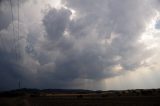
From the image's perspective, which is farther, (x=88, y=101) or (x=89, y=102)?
(x=88, y=101)

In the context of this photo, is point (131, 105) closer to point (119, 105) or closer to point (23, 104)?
point (119, 105)

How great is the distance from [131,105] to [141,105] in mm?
2688

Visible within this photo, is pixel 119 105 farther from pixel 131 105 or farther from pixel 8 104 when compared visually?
pixel 8 104

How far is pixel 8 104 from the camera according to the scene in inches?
2196

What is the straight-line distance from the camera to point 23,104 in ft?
181

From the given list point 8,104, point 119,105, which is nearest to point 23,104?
point 8,104

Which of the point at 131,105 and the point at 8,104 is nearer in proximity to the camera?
the point at 8,104

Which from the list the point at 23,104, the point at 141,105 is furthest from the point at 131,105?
the point at 23,104

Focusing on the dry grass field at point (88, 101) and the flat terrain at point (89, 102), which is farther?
the dry grass field at point (88, 101)

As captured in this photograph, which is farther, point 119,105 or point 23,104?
point 119,105

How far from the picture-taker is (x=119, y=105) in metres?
67.1

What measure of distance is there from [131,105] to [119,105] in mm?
3390

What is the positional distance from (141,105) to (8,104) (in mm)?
30509

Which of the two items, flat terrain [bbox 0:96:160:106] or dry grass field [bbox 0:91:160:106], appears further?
dry grass field [bbox 0:91:160:106]
